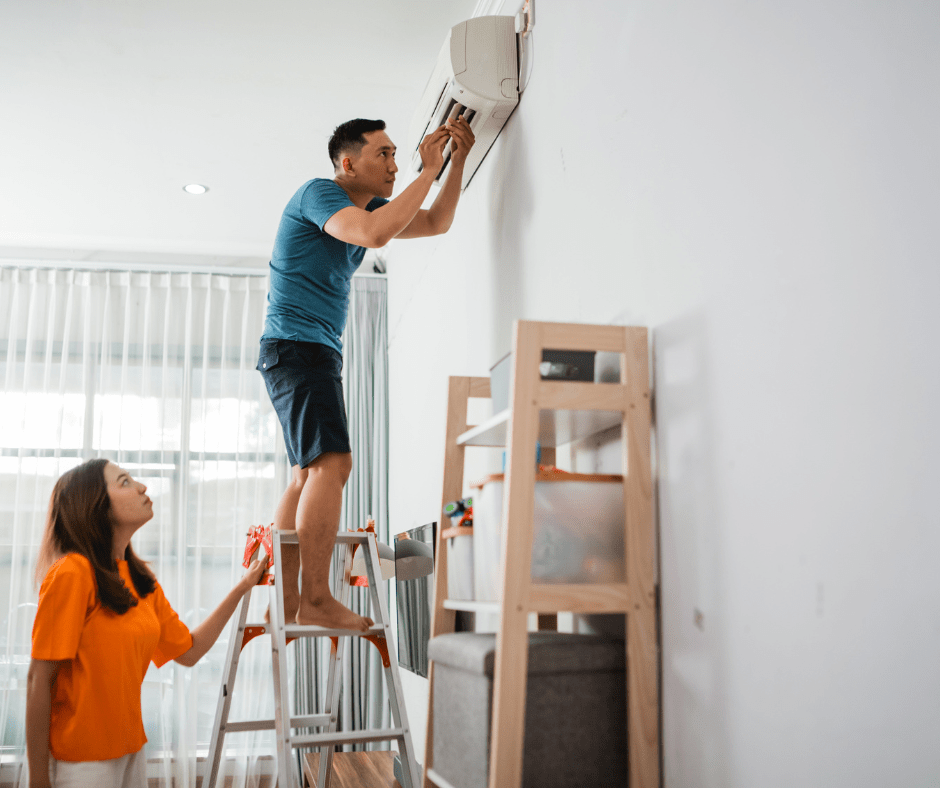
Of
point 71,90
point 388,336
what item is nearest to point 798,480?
point 71,90

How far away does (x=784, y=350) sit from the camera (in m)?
1.06

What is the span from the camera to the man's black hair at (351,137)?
2371mm

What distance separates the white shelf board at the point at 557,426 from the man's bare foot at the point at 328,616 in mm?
567

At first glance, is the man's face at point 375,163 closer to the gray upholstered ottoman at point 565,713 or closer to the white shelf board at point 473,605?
the white shelf board at point 473,605

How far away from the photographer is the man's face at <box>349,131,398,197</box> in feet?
7.74

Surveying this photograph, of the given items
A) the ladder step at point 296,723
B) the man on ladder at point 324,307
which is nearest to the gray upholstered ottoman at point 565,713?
the man on ladder at point 324,307

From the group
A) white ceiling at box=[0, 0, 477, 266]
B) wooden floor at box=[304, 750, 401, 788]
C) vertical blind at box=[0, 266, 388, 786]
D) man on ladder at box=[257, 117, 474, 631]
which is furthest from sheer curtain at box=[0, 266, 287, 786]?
man on ladder at box=[257, 117, 474, 631]

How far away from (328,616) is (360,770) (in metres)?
1.30

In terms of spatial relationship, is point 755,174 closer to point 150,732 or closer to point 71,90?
point 71,90

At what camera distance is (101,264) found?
4.62 meters

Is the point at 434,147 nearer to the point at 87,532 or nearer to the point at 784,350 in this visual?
the point at 87,532

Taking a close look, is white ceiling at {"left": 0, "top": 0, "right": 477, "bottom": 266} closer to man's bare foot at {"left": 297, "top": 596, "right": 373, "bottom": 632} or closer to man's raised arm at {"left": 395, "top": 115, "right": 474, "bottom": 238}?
man's raised arm at {"left": 395, "top": 115, "right": 474, "bottom": 238}

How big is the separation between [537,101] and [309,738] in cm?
163

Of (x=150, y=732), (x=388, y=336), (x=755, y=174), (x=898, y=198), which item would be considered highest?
(x=388, y=336)
